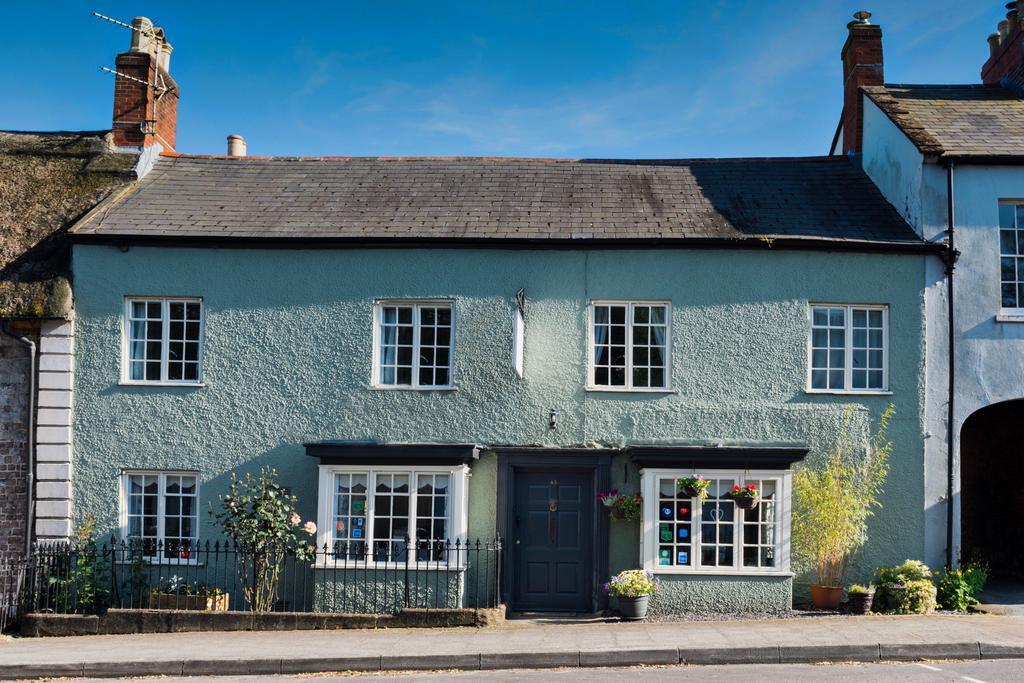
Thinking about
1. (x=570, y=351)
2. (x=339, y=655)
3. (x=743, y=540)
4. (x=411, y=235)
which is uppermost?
(x=411, y=235)

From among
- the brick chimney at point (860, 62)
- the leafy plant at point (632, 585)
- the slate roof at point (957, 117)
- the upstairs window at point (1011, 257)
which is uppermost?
the brick chimney at point (860, 62)

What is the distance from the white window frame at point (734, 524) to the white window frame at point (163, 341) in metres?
6.91

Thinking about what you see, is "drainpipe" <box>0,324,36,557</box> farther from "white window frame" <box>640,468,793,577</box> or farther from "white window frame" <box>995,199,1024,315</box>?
"white window frame" <box>995,199,1024,315</box>

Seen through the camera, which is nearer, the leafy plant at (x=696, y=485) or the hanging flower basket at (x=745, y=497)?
the hanging flower basket at (x=745, y=497)

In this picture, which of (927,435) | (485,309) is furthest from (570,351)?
(927,435)

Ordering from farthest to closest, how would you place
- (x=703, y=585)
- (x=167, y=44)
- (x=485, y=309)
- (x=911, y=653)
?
(x=167, y=44)
(x=485, y=309)
(x=703, y=585)
(x=911, y=653)

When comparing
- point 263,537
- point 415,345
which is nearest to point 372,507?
point 263,537

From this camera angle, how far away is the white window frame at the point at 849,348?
50.1ft

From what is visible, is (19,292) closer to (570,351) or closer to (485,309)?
(485,309)

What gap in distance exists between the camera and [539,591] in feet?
50.1

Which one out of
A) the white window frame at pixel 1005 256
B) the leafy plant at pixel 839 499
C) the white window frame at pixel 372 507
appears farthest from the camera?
the white window frame at pixel 1005 256

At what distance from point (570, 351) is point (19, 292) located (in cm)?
824

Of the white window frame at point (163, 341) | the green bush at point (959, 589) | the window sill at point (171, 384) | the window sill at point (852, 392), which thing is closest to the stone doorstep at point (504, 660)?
the green bush at point (959, 589)

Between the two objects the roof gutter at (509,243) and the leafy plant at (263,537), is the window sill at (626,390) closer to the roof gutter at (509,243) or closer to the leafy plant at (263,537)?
the roof gutter at (509,243)
